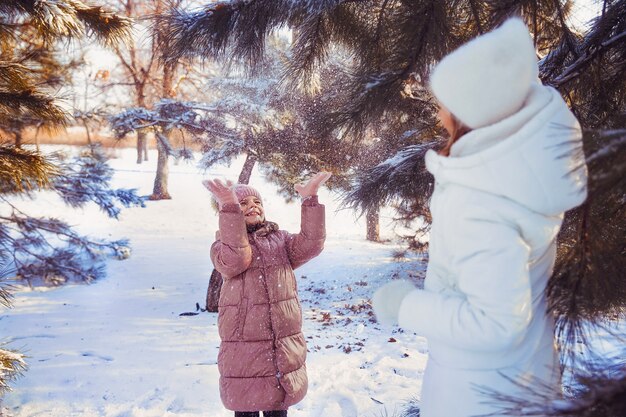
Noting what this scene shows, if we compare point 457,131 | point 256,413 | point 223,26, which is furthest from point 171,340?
point 457,131

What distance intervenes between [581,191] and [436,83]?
371 mm

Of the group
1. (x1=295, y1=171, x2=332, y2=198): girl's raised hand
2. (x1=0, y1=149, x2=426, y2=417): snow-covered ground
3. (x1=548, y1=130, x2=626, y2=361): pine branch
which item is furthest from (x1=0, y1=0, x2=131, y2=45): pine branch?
(x1=548, y1=130, x2=626, y2=361): pine branch

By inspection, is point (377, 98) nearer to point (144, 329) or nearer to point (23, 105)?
point (23, 105)

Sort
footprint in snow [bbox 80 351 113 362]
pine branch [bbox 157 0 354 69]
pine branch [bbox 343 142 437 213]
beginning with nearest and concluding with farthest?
pine branch [bbox 157 0 354 69]
pine branch [bbox 343 142 437 213]
footprint in snow [bbox 80 351 113 362]

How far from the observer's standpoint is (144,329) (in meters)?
5.93

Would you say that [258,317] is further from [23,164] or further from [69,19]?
[69,19]

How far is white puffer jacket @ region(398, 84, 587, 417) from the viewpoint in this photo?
2.88ft

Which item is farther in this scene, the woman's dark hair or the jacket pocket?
the jacket pocket

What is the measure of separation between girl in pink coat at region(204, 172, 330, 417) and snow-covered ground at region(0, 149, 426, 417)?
1213mm

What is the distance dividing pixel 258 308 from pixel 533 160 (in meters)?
1.64

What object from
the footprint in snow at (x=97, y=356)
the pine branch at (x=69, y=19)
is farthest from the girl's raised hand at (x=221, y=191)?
the footprint in snow at (x=97, y=356)

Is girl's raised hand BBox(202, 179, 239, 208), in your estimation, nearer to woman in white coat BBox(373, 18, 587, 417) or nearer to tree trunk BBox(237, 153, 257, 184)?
woman in white coat BBox(373, 18, 587, 417)

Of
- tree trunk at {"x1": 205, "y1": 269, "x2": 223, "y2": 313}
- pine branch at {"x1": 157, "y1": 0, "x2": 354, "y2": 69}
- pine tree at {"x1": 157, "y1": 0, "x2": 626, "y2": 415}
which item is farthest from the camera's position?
tree trunk at {"x1": 205, "y1": 269, "x2": 223, "y2": 313}

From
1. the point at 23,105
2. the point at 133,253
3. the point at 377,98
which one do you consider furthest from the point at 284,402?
the point at 133,253
